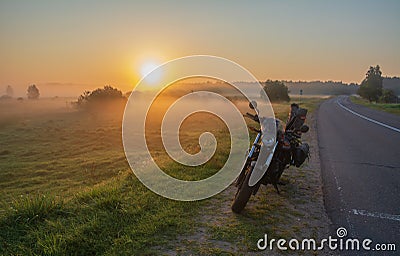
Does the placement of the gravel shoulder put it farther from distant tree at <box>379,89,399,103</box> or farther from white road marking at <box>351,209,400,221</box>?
distant tree at <box>379,89,399,103</box>

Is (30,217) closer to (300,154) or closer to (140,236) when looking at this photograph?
(140,236)

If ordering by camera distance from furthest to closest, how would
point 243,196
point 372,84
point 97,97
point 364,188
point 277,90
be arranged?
1. point 277,90
2. point 372,84
3. point 97,97
4. point 364,188
5. point 243,196

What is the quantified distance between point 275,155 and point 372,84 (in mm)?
80624

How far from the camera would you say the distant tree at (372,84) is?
233ft

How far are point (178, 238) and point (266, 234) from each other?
1190 mm

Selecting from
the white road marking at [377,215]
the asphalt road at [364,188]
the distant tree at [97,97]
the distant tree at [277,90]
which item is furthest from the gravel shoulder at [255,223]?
the distant tree at [277,90]

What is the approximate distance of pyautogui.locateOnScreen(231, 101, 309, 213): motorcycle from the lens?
4457mm

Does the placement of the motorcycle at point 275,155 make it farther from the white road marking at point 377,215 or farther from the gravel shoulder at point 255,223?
the white road marking at point 377,215

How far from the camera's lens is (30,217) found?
4.07 meters

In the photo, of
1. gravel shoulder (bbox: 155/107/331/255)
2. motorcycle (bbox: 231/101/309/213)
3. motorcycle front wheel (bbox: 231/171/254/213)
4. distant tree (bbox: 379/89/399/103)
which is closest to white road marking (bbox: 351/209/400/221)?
gravel shoulder (bbox: 155/107/331/255)

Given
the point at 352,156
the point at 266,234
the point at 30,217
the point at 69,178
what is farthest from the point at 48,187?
the point at 352,156

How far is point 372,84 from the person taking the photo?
7256 cm

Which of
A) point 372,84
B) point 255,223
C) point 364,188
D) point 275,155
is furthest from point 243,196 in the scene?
point 372,84

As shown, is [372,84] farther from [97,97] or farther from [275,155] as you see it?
[275,155]
